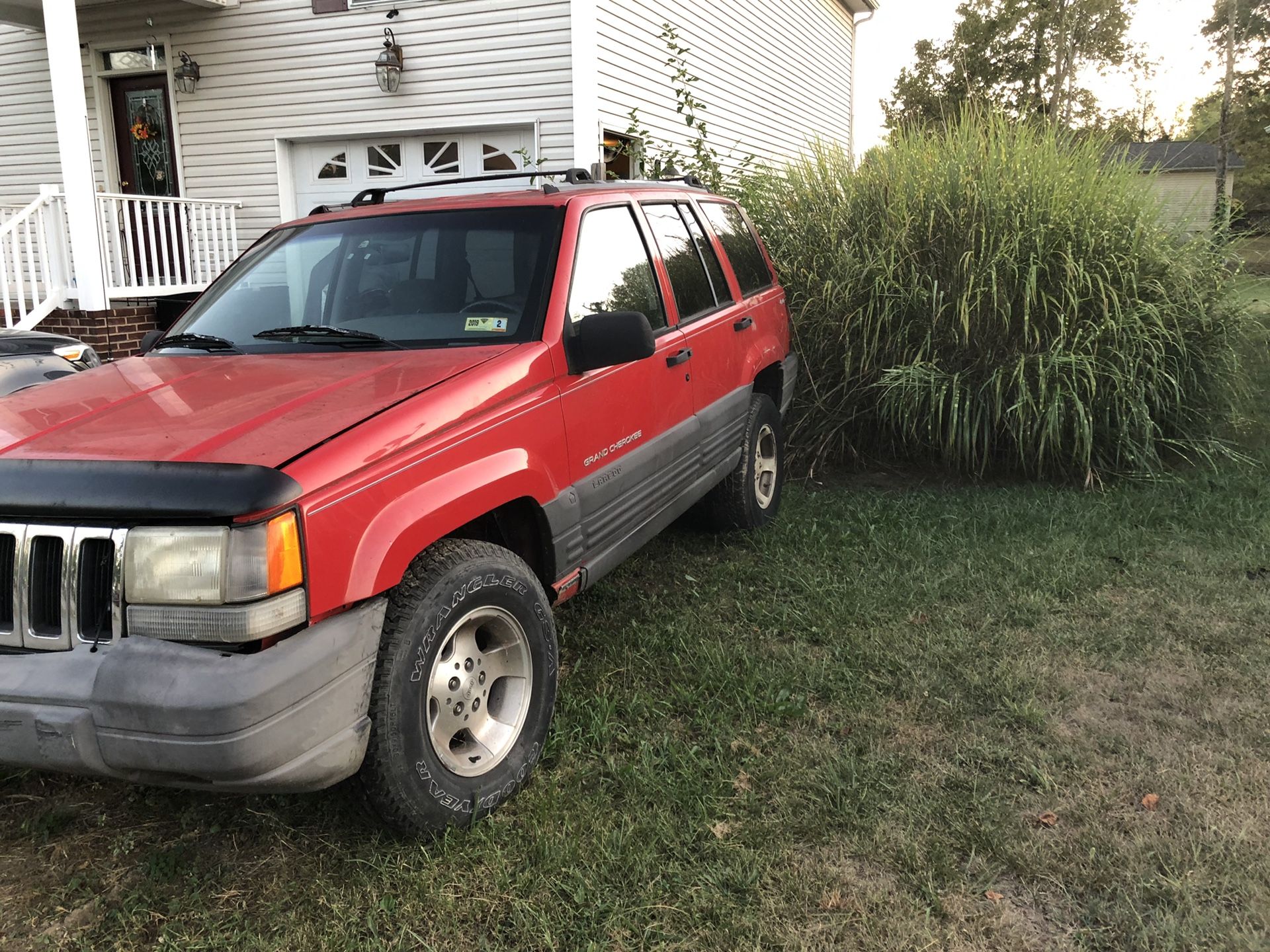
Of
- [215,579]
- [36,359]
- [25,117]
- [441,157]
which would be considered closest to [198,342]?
[215,579]

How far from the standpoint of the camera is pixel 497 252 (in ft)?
11.3

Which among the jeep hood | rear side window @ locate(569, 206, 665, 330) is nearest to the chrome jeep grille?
the jeep hood

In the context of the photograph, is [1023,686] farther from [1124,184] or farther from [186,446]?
[1124,184]

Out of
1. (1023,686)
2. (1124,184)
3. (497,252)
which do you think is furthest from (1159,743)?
(1124,184)

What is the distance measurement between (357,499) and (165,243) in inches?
352

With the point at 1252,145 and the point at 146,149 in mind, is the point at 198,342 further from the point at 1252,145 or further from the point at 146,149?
the point at 1252,145

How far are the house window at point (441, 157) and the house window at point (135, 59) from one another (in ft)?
11.0

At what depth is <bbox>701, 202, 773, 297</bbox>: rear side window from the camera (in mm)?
5078

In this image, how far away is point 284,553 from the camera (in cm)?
214

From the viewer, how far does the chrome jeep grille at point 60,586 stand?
219 cm

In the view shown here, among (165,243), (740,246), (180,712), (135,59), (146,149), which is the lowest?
(180,712)

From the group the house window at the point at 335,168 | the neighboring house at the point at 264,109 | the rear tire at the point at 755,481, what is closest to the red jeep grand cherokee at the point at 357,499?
the rear tire at the point at 755,481

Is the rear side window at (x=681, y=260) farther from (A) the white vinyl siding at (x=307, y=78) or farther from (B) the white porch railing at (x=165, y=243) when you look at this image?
(B) the white porch railing at (x=165, y=243)

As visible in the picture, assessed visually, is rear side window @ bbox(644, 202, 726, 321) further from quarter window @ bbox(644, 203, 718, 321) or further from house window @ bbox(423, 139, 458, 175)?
house window @ bbox(423, 139, 458, 175)
